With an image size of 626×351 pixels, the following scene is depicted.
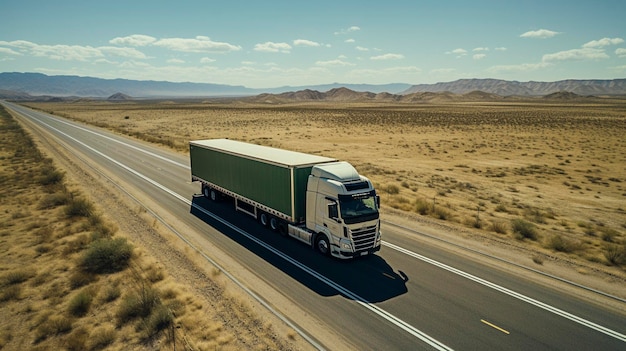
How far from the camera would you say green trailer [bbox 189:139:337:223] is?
1501cm

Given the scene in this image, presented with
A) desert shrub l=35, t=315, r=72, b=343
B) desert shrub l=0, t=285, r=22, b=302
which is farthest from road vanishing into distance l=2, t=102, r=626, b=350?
desert shrub l=0, t=285, r=22, b=302

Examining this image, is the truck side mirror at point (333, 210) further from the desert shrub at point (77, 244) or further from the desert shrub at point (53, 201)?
the desert shrub at point (53, 201)

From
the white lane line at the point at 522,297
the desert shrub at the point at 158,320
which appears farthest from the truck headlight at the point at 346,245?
the desert shrub at the point at 158,320

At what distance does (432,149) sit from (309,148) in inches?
625

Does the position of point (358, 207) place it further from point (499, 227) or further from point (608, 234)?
point (608, 234)

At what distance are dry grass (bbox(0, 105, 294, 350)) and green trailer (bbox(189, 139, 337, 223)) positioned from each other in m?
5.34

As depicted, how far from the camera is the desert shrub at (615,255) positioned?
14.3 metres

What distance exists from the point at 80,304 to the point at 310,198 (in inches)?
332

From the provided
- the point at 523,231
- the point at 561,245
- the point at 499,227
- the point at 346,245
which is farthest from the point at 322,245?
the point at 561,245

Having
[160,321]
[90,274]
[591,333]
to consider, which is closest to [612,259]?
[591,333]

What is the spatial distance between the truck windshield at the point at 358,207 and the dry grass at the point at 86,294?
5.45 metres

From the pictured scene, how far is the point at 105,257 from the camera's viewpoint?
13.7 meters

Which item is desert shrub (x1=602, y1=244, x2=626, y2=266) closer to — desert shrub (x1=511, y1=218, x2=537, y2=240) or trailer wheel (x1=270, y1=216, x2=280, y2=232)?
desert shrub (x1=511, y1=218, x2=537, y2=240)

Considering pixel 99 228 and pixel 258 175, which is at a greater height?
pixel 258 175
